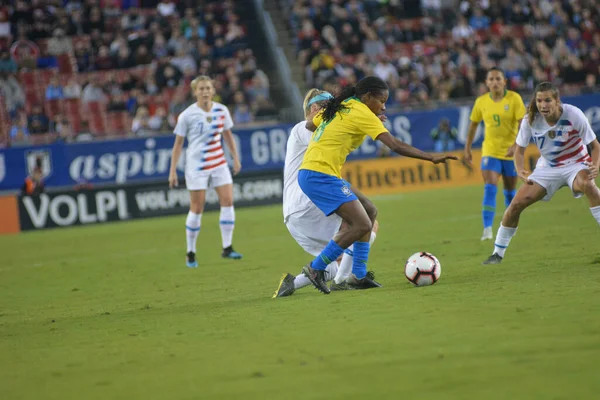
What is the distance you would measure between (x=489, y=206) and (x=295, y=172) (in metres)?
4.69

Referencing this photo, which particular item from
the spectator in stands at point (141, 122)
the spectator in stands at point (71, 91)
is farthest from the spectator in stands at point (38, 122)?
the spectator in stands at point (141, 122)

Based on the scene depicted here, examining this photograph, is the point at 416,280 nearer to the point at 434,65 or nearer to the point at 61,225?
the point at 61,225

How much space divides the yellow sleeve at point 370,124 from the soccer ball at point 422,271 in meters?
1.44

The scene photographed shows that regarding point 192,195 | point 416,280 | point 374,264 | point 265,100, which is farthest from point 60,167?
point 416,280

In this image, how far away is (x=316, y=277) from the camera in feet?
28.0

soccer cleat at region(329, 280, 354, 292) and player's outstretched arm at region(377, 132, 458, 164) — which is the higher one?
player's outstretched arm at region(377, 132, 458, 164)

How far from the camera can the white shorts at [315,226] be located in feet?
30.3

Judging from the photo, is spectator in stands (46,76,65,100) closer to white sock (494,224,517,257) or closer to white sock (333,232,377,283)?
white sock (494,224,517,257)

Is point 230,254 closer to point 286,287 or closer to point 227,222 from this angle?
point 227,222

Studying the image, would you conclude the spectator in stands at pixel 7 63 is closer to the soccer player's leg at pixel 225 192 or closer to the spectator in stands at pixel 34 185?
the spectator in stands at pixel 34 185

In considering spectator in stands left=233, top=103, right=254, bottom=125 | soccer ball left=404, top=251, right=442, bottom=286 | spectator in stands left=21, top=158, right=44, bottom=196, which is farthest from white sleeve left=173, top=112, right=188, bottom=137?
spectator in stands left=233, top=103, right=254, bottom=125

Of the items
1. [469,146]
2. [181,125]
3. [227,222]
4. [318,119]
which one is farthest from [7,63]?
[318,119]

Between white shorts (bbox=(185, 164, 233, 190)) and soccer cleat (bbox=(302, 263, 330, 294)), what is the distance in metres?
4.67

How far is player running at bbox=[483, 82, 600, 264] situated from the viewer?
9.59 m
